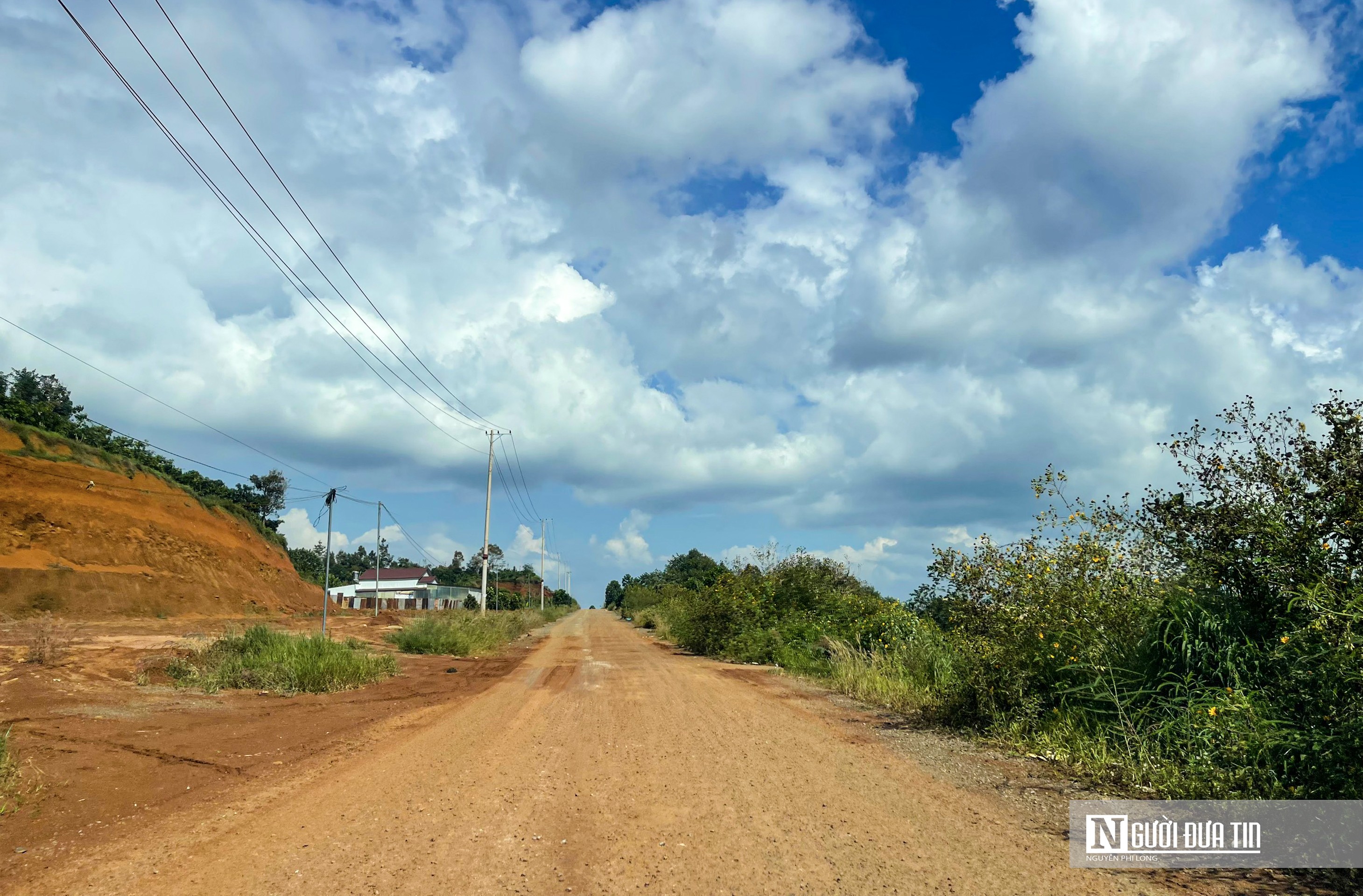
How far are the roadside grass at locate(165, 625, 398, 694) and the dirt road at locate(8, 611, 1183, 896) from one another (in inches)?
245

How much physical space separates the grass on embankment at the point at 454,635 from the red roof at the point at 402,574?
88.6m

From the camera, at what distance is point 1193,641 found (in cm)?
782

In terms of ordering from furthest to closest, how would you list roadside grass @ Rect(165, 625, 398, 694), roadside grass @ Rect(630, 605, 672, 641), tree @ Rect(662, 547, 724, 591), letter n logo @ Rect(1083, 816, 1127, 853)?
1. tree @ Rect(662, 547, 724, 591)
2. roadside grass @ Rect(630, 605, 672, 641)
3. roadside grass @ Rect(165, 625, 398, 694)
4. letter n logo @ Rect(1083, 816, 1127, 853)

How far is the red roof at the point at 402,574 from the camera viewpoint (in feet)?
407

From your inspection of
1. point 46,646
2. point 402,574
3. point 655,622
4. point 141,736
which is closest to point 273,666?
point 46,646

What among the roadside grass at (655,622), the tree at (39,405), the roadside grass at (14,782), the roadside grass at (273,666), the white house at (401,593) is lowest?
the white house at (401,593)

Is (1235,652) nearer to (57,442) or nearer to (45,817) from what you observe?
(45,817)

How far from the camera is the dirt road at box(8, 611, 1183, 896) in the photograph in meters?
5.05

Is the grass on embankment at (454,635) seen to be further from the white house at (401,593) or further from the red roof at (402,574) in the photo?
the red roof at (402,574)

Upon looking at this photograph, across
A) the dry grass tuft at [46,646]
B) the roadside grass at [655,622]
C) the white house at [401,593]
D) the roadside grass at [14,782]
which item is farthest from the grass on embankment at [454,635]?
the white house at [401,593]

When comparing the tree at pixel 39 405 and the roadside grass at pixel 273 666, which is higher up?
the tree at pixel 39 405

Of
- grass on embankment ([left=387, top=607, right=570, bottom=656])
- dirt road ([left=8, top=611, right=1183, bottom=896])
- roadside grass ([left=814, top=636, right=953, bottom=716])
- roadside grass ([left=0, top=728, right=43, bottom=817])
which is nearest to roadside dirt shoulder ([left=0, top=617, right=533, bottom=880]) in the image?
roadside grass ([left=0, top=728, right=43, bottom=817])

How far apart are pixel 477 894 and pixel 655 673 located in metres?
15.6

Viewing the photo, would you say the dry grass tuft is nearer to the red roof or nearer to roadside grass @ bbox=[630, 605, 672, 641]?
roadside grass @ bbox=[630, 605, 672, 641]
